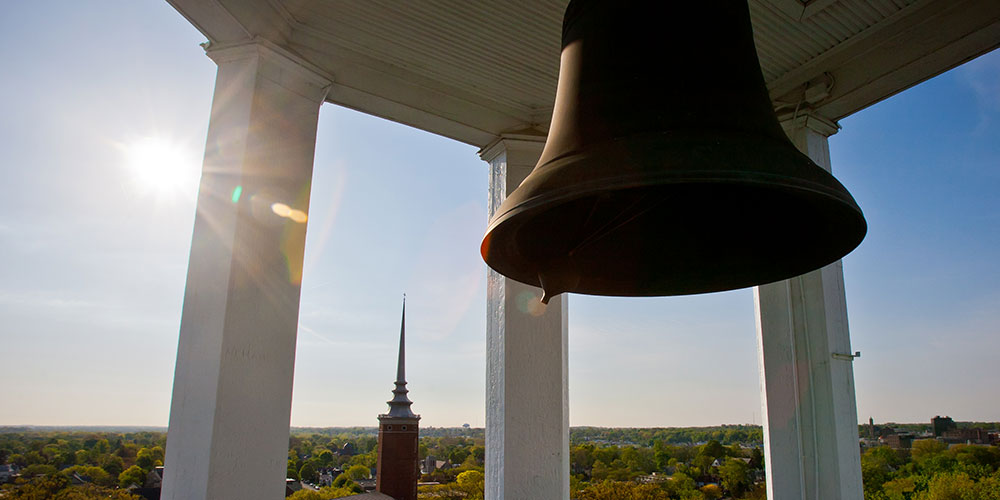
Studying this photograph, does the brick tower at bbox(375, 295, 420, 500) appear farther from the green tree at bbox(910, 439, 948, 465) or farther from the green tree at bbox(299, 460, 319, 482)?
the green tree at bbox(910, 439, 948, 465)

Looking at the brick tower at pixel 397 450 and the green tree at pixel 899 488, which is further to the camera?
the brick tower at pixel 397 450

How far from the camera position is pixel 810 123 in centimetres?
337

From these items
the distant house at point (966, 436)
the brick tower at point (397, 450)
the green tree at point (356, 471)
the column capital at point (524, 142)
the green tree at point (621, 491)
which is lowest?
the brick tower at point (397, 450)

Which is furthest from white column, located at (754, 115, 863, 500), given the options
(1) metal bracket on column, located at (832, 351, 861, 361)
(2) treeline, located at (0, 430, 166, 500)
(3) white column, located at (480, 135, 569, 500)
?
(2) treeline, located at (0, 430, 166, 500)

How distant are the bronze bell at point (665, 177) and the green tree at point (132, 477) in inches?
75.4

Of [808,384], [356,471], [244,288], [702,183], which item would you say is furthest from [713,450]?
[356,471]

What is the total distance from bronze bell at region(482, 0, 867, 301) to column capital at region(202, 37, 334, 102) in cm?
160

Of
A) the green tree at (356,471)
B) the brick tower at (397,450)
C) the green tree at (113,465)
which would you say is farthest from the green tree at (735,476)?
the brick tower at (397,450)

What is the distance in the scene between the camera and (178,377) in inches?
98.5

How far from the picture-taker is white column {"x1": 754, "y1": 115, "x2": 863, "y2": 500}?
3.13m

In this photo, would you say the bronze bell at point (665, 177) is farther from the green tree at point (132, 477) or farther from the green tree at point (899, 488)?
the green tree at point (899, 488)

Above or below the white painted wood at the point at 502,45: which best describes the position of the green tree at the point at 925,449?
below

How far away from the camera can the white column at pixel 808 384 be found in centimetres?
313

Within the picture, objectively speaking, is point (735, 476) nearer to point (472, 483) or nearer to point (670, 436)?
point (670, 436)
